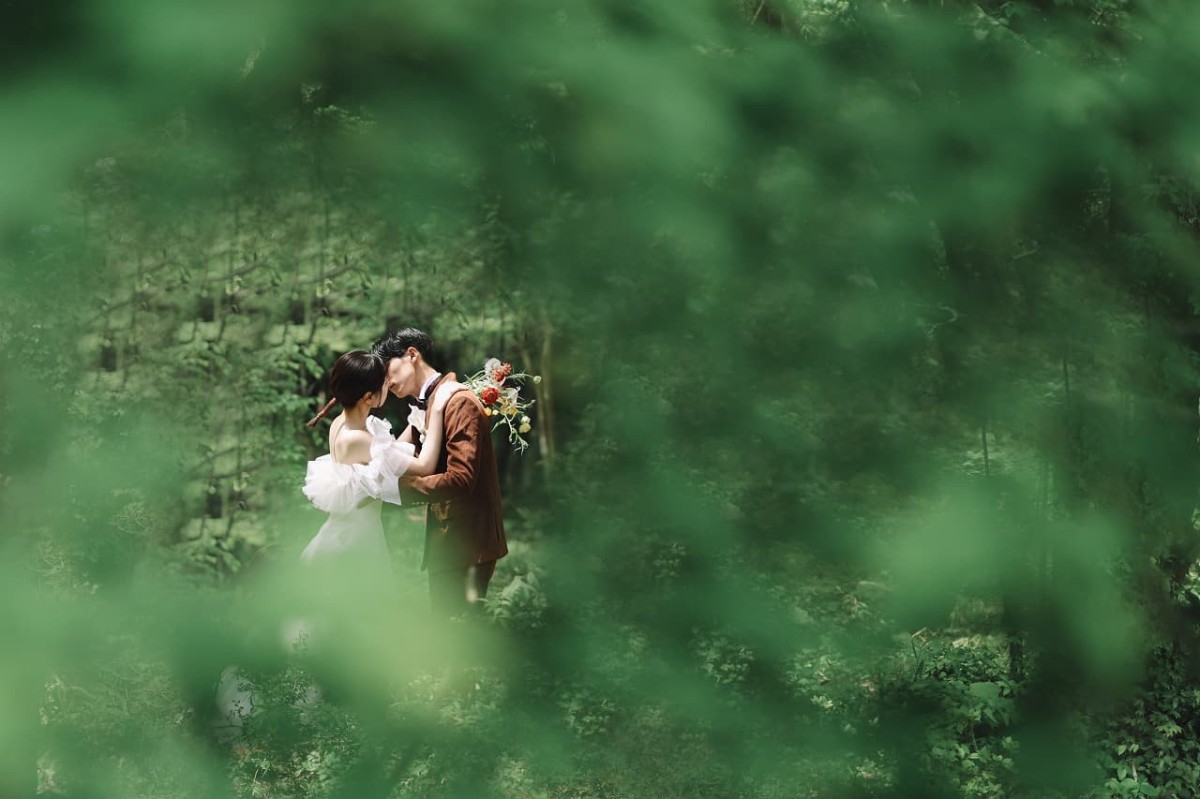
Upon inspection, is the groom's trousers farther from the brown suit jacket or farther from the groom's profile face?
the groom's profile face

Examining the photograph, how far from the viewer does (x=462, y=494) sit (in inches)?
177

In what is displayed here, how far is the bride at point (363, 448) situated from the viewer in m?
4.40

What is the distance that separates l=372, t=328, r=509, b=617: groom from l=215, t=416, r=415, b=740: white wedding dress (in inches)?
3.2

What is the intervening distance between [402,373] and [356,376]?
0.52ft

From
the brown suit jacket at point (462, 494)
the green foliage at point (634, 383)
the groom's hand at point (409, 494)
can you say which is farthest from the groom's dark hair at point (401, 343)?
the green foliage at point (634, 383)

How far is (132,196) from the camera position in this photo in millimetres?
6688

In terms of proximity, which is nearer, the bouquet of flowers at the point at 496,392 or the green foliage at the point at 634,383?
the bouquet of flowers at the point at 496,392

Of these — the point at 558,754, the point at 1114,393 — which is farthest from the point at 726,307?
the point at 558,754

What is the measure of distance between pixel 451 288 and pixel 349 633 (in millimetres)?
1943

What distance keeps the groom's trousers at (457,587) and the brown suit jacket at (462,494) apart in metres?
0.08

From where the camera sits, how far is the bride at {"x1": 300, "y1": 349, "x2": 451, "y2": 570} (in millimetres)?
4402

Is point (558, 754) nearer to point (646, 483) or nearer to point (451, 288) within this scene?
point (646, 483)

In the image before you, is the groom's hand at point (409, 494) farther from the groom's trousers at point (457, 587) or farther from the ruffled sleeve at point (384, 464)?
the groom's trousers at point (457, 587)

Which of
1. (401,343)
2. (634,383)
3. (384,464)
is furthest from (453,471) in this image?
(634,383)
